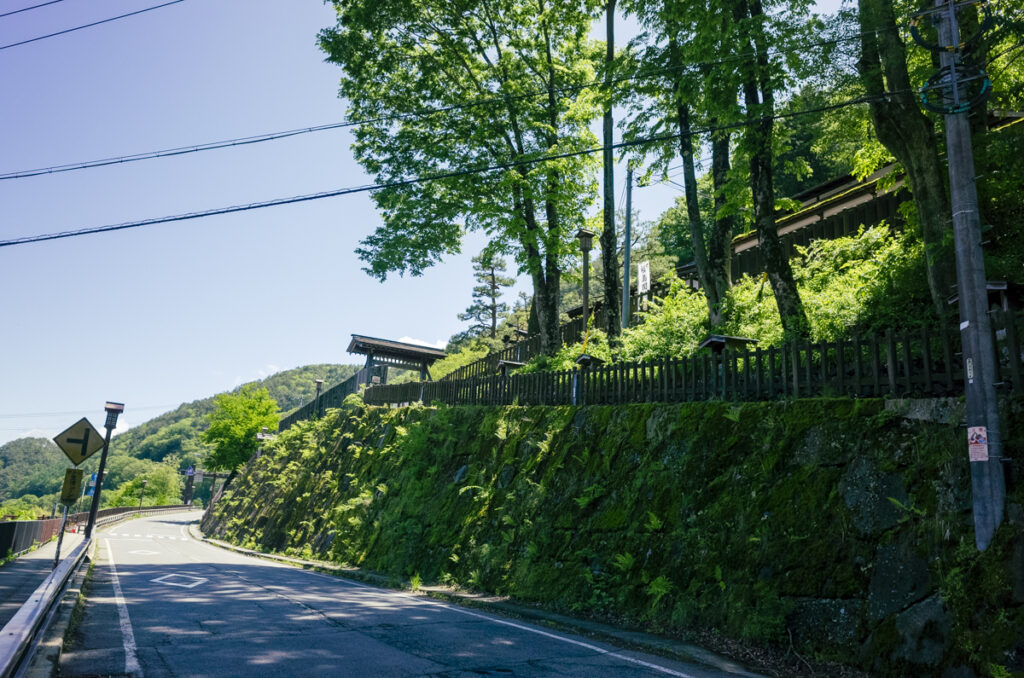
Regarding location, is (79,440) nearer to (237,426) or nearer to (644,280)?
(644,280)

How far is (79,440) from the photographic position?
46.1ft

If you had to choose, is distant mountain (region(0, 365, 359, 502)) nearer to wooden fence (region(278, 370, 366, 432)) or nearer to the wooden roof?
wooden fence (region(278, 370, 366, 432))

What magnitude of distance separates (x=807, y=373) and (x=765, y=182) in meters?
6.36

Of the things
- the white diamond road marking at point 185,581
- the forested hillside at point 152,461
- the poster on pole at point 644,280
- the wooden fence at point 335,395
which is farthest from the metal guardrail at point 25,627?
the forested hillside at point 152,461

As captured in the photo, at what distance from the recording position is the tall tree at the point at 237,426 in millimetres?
61594

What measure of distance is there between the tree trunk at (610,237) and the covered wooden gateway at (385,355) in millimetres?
19159

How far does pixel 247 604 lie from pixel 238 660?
4.18 m

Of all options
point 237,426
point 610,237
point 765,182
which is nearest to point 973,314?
point 765,182

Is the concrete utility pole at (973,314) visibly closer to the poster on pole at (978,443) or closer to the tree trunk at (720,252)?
the poster on pole at (978,443)

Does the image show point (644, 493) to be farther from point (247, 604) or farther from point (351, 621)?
point (247, 604)

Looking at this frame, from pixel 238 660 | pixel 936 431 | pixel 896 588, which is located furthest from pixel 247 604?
pixel 936 431

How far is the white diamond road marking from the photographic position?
12910 mm

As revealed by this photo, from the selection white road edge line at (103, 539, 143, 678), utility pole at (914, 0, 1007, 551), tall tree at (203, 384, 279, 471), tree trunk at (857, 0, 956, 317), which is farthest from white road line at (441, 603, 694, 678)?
tall tree at (203, 384, 279, 471)

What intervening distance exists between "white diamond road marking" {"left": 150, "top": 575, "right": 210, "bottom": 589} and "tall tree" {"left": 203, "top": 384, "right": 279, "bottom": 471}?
4952 cm
